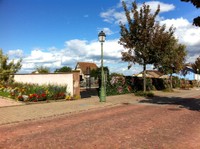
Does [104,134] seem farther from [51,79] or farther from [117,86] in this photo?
[117,86]

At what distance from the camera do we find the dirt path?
25.1 ft

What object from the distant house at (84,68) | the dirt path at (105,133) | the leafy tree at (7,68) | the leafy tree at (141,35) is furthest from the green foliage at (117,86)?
the distant house at (84,68)

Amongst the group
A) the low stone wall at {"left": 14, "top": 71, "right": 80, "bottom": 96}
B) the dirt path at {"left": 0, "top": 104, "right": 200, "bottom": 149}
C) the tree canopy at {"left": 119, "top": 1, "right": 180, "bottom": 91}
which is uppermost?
the tree canopy at {"left": 119, "top": 1, "right": 180, "bottom": 91}

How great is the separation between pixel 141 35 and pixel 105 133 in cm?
1754

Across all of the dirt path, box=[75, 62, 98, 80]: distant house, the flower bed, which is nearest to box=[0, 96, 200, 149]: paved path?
the dirt path

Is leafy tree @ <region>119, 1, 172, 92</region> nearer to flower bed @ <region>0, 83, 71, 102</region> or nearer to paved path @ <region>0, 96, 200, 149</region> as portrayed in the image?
flower bed @ <region>0, 83, 71, 102</region>

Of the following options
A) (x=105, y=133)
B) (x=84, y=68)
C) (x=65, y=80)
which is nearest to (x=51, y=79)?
(x=65, y=80)

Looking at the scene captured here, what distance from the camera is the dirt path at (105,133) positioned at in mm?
7656

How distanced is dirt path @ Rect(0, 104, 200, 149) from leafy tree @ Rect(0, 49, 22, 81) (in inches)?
773

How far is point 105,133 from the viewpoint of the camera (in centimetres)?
909

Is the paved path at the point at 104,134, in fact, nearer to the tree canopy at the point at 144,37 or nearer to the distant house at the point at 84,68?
the tree canopy at the point at 144,37

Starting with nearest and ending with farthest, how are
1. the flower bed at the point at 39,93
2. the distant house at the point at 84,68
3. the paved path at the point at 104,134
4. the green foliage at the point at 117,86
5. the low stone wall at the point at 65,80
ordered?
the paved path at the point at 104,134, the flower bed at the point at 39,93, the low stone wall at the point at 65,80, the green foliage at the point at 117,86, the distant house at the point at 84,68

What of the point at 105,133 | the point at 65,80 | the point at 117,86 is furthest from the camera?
the point at 117,86

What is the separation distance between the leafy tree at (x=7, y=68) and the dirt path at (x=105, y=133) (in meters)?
19.6
